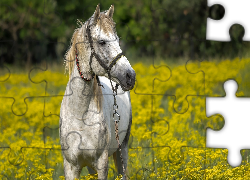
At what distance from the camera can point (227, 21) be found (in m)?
4.65

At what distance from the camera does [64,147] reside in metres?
4.70

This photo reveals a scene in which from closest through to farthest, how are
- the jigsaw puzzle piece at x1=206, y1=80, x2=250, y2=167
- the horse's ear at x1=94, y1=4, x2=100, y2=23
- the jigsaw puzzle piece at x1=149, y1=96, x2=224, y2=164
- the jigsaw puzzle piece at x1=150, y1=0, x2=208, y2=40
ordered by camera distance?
the horse's ear at x1=94, y1=4, x2=100, y2=23 → the jigsaw puzzle piece at x1=206, y1=80, x2=250, y2=167 → the jigsaw puzzle piece at x1=149, y1=96, x2=224, y2=164 → the jigsaw puzzle piece at x1=150, y1=0, x2=208, y2=40

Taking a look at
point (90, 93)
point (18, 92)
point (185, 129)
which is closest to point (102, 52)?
point (90, 93)

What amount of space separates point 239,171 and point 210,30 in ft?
5.94

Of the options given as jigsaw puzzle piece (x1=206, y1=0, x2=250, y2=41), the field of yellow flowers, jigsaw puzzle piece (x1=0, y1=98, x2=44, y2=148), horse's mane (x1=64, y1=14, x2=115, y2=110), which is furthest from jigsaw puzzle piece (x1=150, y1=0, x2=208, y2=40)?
horse's mane (x1=64, y1=14, x2=115, y2=110)

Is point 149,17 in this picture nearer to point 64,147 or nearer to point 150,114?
point 150,114

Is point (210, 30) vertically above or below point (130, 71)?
above

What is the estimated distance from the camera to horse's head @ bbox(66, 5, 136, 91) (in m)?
4.28

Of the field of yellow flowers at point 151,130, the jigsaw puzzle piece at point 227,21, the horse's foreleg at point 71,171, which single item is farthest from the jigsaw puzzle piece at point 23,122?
the jigsaw puzzle piece at point 227,21

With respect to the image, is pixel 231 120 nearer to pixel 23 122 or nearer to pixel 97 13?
pixel 97 13

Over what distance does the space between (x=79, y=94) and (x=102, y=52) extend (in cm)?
55

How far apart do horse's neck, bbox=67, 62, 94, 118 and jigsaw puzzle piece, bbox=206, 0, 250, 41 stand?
4.67 ft

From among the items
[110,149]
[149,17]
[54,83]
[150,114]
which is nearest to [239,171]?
[110,149]

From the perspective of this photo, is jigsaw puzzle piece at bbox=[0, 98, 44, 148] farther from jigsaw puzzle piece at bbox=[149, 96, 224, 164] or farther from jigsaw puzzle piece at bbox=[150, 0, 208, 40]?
jigsaw puzzle piece at bbox=[150, 0, 208, 40]
